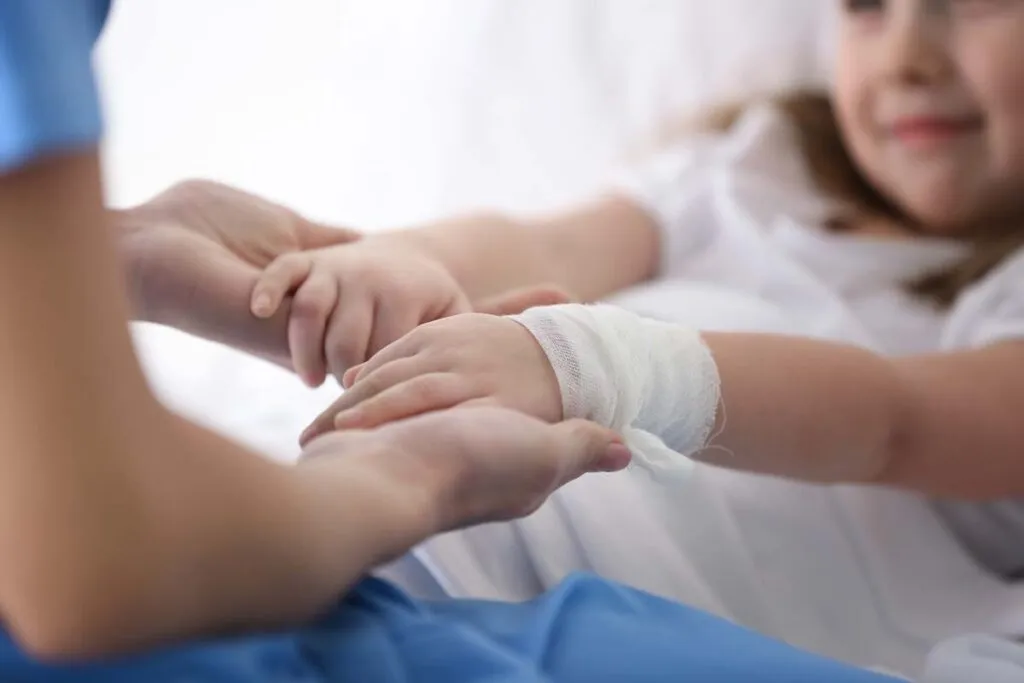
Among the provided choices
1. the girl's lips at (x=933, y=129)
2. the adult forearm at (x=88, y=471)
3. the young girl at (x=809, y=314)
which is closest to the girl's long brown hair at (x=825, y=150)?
the young girl at (x=809, y=314)

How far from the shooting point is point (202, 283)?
1.98 feet

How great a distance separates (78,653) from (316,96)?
94 centimetres

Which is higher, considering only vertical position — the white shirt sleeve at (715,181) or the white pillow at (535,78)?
the white pillow at (535,78)

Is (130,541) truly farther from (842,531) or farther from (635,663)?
(842,531)

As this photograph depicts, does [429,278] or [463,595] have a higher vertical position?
[429,278]

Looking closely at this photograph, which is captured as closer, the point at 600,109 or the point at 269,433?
the point at 269,433

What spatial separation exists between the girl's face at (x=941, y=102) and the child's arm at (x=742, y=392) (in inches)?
9.4

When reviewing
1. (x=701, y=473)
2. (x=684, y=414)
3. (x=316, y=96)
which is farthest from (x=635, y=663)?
(x=316, y=96)

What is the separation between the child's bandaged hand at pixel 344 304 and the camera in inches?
23.7

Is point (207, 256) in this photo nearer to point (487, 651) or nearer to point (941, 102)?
point (487, 651)

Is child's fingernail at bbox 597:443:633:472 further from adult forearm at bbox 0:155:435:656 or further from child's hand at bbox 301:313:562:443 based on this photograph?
adult forearm at bbox 0:155:435:656

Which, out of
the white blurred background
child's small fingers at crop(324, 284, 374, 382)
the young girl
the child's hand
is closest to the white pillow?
the white blurred background

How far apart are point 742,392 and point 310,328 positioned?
0.82 feet

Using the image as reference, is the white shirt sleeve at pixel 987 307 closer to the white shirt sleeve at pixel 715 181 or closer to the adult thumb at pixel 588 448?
the white shirt sleeve at pixel 715 181
